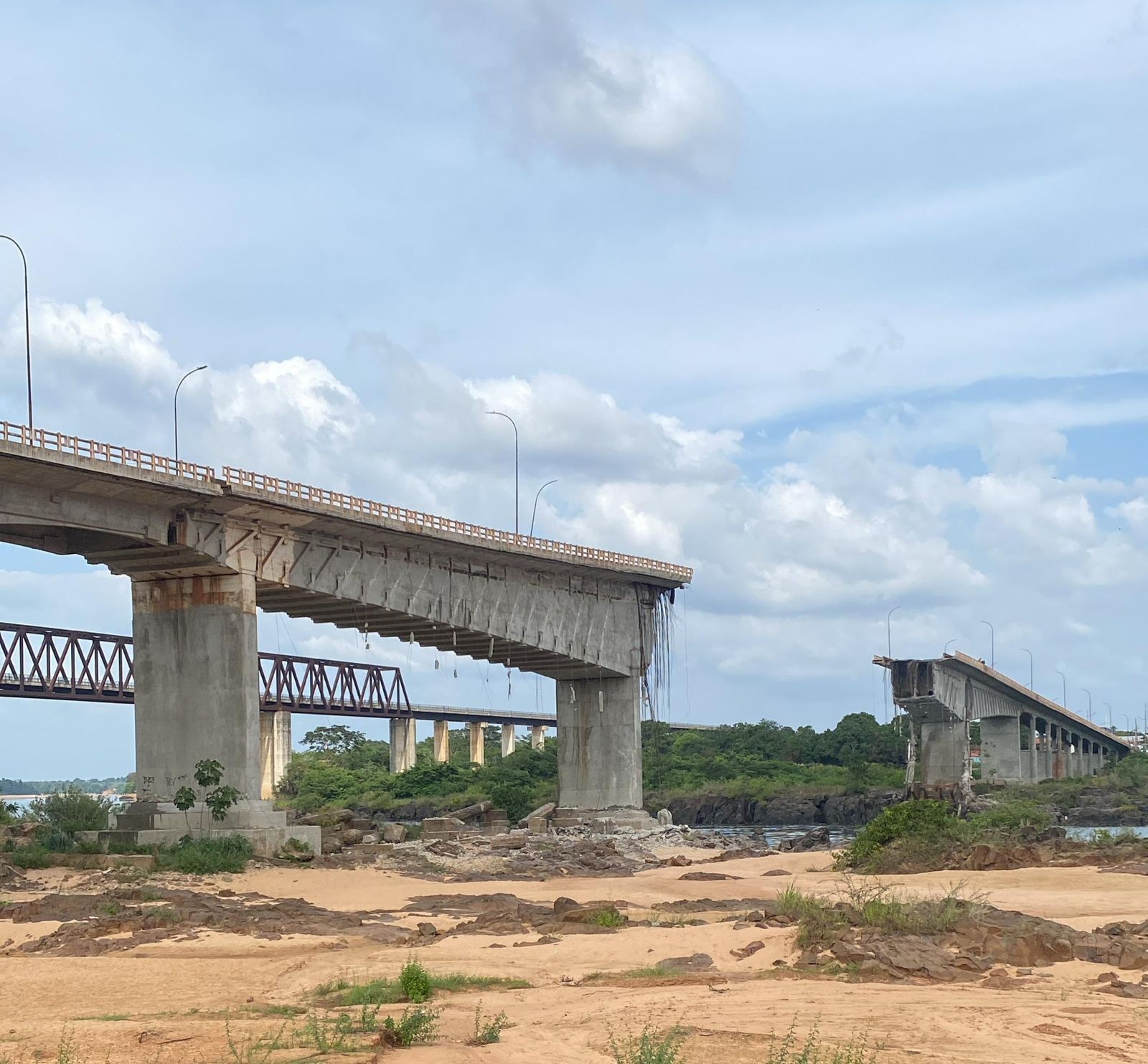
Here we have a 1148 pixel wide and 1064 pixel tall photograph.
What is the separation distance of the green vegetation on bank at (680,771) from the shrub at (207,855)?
42.5m

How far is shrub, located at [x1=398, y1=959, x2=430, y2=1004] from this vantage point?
56.9ft

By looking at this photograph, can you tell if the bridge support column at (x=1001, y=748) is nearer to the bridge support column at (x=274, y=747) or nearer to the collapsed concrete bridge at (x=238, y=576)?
the bridge support column at (x=274, y=747)

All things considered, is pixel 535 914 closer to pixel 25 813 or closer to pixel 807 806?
pixel 25 813

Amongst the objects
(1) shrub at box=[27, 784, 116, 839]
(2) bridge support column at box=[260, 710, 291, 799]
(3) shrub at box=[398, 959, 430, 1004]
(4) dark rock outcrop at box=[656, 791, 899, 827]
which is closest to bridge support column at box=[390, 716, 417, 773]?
(2) bridge support column at box=[260, 710, 291, 799]

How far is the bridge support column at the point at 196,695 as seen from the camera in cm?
4569

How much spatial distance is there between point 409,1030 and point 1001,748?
358ft

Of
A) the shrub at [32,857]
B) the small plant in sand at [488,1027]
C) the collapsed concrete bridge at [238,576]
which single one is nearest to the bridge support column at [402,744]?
the collapsed concrete bridge at [238,576]

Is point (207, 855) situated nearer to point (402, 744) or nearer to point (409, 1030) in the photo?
point (409, 1030)

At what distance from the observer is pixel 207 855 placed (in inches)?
1587

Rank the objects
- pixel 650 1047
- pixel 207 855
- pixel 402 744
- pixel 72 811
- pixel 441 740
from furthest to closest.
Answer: pixel 441 740 → pixel 402 744 → pixel 72 811 → pixel 207 855 → pixel 650 1047

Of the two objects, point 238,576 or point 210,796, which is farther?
point 238,576

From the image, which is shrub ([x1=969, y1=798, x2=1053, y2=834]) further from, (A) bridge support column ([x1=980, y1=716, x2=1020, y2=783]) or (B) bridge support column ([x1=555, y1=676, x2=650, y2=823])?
(A) bridge support column ([x1=980, y1=716, x2=1020, y2=783])

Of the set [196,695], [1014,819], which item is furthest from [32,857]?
[1014,819]

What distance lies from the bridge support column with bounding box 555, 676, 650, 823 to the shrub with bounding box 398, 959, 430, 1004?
51.1 metres
